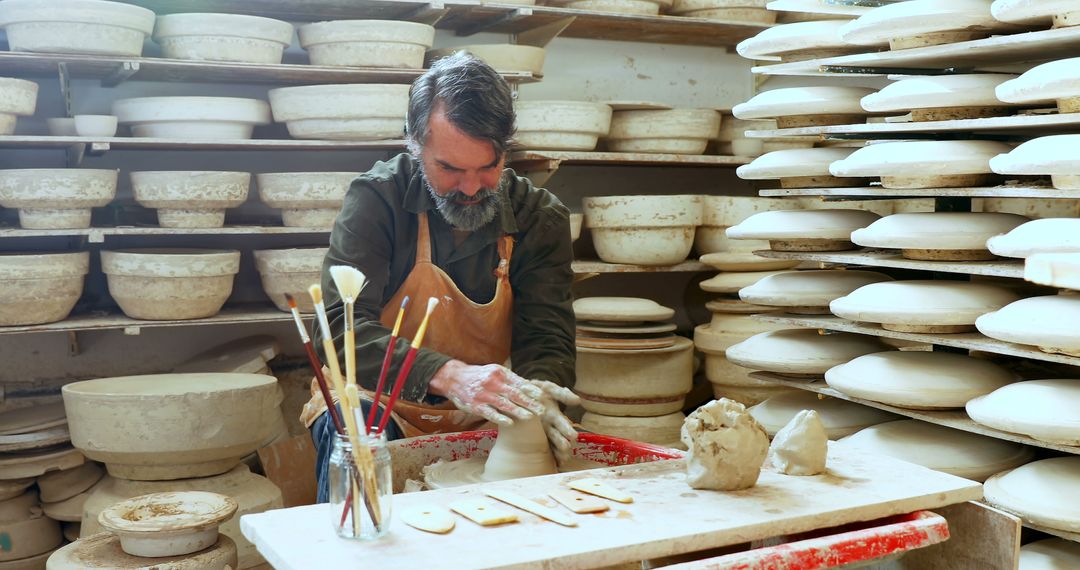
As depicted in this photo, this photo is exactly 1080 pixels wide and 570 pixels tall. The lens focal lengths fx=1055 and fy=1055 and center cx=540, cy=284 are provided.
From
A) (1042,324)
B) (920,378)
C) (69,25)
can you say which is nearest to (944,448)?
(920,378)

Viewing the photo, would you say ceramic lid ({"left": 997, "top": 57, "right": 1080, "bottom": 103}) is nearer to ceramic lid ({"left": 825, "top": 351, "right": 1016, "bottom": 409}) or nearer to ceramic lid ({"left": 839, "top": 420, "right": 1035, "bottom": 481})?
ceramic lid ({"left": 825, "top": 351, "right": 1016, "bottom": 409})

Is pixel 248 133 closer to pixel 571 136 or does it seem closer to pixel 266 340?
pixel 266 340

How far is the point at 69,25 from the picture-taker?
3818 millimetres

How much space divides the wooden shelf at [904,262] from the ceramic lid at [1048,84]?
16.7 inches

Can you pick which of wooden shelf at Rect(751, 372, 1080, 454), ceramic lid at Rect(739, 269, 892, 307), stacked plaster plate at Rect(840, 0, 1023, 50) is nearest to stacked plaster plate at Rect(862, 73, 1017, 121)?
stacked plaster plate at Rect(840, 0, 1023, 50)

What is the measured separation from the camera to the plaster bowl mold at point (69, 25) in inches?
149

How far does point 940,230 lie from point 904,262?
0.14m

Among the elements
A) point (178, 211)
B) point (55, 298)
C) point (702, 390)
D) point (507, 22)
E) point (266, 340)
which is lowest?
point (702, 390)

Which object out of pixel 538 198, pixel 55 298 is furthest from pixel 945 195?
pixel 55 298

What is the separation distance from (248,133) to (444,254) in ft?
5.27

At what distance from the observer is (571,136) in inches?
183

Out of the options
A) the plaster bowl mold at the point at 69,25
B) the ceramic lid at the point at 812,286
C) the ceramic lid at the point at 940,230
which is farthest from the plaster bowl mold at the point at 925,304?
the plaster bowl mold at the point at 69,25

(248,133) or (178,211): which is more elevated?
(248,133)

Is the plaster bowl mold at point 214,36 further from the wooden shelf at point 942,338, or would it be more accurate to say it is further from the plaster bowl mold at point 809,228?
the wooden shelf at point 942,338
